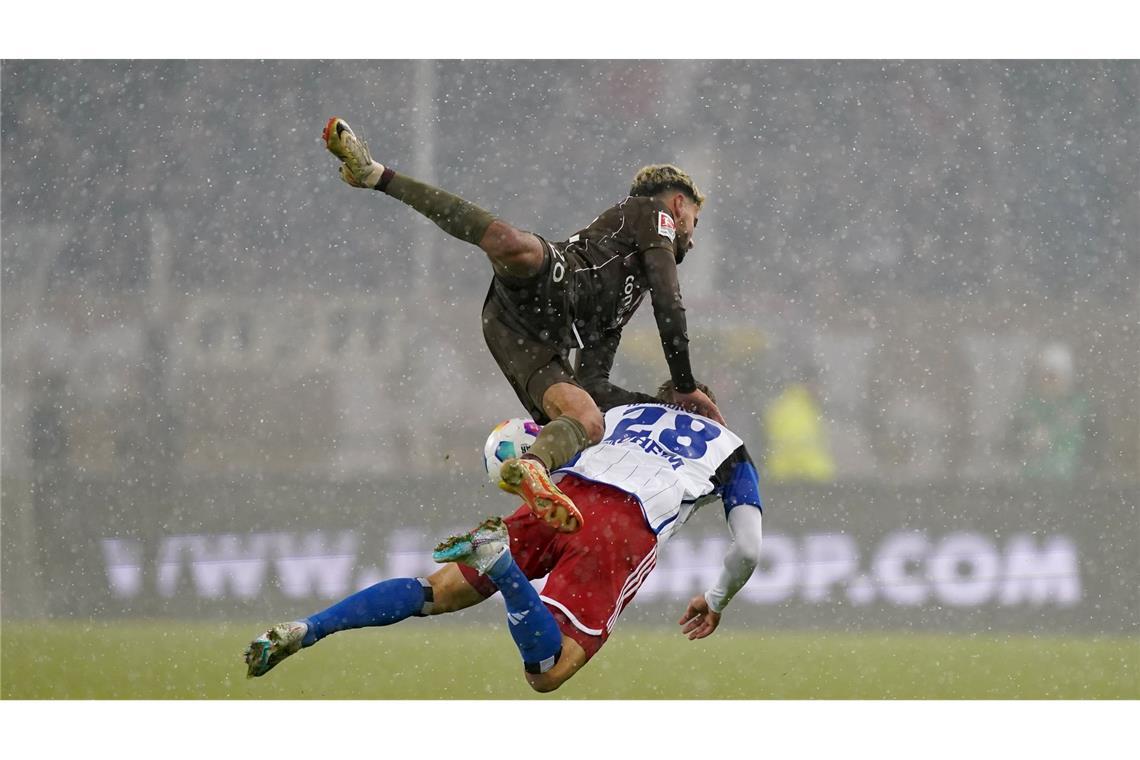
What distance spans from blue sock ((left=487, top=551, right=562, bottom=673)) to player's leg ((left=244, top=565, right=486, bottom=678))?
0.38m

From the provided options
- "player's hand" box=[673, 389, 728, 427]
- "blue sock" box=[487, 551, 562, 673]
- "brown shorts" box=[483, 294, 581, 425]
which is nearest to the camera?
"blue sock" box=[487, 551, 562, 673]

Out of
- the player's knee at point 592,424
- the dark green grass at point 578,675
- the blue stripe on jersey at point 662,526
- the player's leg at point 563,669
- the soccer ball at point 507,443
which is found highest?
the player's knee at point 592,424

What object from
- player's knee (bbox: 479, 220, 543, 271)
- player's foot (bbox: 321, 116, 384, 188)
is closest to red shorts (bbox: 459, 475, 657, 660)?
player's knee (bbox: 479, 220, 543, 271)

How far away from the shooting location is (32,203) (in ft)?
31.8

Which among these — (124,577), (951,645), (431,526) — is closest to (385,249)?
(431,526)

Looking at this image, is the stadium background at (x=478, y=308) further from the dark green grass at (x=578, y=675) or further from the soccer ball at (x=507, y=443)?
the soccer ball at (x=507, y=443)

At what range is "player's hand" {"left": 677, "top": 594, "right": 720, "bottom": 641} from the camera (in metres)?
4.40

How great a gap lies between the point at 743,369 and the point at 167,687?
198 inches

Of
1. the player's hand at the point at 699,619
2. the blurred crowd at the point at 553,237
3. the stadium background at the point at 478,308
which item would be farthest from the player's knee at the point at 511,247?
the blurred crowd at the point at 553,237

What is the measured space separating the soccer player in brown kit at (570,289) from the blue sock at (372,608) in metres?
0.57

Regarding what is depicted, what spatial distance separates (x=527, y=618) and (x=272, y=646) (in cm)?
70

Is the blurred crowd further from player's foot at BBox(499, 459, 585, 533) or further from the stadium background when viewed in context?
player's foot at BBox(499, 459, 585, 533)

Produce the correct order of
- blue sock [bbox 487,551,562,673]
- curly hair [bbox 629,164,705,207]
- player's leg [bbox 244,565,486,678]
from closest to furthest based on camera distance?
blue sock [bbox 487,551,562,673], player's leg [bbox 244,565,486,678], curly hair [bbox 629,164,705,207]

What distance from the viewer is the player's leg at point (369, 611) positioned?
3615 millimetres
